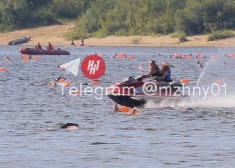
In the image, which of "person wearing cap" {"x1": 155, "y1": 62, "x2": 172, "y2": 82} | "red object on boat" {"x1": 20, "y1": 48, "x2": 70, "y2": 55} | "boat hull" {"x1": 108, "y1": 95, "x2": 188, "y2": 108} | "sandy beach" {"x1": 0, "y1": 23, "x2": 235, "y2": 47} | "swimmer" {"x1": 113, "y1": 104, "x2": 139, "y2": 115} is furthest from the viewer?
"sandy beach" {"x1": 0, "y1": 23, "x2": 235, "y2": 47}

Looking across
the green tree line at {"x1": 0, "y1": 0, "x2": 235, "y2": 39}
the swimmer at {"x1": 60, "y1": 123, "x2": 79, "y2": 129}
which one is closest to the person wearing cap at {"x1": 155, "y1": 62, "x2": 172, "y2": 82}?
the swimmer at {"x1": 60, "y1": 123, "x2": 79, "y2": 129}

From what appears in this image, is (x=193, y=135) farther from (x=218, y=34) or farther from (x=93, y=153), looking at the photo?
(x=218, y=34)

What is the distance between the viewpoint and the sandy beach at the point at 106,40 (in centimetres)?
8119

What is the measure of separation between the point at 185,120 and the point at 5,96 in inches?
407

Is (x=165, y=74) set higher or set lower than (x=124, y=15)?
lower

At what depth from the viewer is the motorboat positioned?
2780cm

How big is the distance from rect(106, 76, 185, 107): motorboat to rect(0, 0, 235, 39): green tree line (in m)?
56.1

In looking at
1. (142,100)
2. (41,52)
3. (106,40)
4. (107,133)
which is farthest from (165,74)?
(106,40)

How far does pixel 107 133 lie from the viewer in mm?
22422

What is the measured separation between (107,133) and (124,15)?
72.4 meters

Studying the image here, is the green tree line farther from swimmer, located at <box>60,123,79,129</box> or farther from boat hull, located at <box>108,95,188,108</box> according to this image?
swimmer, located at <box>60,123,79,129</box>

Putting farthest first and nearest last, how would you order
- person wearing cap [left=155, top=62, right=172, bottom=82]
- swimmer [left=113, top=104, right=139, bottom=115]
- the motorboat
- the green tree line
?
1. the green tree line
2. person wearing cap [left=155, top=62, right=172, bottom=82]
3. the motorboat
4. swimmer [left=113, top=104, right=139, bottom=115]

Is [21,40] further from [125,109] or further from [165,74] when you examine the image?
[125,109]

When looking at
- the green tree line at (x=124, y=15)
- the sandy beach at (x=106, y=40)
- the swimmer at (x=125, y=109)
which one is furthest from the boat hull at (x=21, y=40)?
the swimmer at (x=125, y=109)
